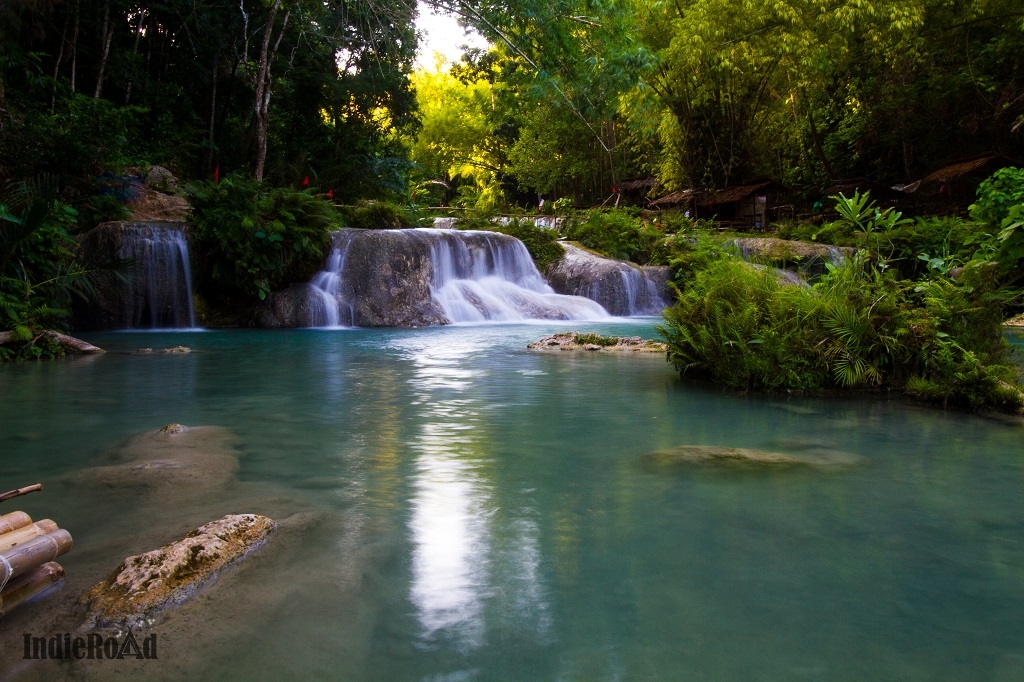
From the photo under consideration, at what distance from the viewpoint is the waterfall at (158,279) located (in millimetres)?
14648

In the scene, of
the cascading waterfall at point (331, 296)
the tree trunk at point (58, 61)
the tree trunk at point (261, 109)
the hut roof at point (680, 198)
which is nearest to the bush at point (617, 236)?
the hut roof at point (680, 198)

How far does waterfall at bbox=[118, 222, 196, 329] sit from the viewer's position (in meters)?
14.6

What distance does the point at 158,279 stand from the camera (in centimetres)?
1482

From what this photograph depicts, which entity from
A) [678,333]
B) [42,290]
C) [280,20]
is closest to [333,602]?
[678,333]

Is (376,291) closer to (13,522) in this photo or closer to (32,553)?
(13,522)

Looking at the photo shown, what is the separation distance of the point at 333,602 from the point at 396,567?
0.35 meters

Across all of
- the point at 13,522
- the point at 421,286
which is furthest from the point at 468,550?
the point at 421,286

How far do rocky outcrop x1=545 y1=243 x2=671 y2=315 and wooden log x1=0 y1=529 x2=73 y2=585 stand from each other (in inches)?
657

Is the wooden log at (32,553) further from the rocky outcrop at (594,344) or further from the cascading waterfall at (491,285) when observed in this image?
the cascading waterfall at (491,285)

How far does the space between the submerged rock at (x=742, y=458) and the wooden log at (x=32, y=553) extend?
2970 millimetres

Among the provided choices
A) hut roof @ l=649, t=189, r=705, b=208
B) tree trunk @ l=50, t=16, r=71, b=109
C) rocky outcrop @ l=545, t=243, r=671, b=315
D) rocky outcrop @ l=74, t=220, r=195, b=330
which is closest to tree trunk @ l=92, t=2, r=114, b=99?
tree trunk @ l=50, t=16, r=71, b=109

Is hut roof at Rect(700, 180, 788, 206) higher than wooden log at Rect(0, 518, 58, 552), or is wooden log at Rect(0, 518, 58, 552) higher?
hut roof at Rect(700, 180, 788, 206)

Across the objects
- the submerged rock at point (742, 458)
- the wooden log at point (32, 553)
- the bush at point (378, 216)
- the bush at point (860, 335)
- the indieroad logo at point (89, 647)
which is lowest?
the indieroad logo at point (89, 647)

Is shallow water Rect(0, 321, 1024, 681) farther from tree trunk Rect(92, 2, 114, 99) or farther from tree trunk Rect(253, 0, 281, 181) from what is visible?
tree trunk Rect(92, 2, 114, 99)
